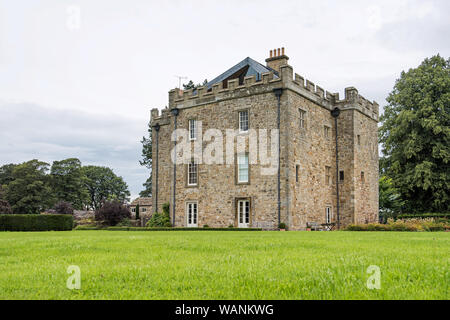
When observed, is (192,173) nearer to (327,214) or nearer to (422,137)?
(327,214)

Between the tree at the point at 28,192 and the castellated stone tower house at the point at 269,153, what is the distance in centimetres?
2874

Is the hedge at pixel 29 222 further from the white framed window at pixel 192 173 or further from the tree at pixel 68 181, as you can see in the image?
the tree at pixel 68 181

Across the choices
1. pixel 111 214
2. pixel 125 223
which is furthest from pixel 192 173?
pixel 111 214

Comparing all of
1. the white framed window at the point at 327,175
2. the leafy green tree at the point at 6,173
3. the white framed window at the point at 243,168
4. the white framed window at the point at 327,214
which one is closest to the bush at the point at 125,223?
the white framed window at the point at 243,168

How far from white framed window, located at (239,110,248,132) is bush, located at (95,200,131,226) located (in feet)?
49.1

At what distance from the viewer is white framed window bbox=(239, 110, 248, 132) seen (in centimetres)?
2691

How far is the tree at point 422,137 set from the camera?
33.3 meters

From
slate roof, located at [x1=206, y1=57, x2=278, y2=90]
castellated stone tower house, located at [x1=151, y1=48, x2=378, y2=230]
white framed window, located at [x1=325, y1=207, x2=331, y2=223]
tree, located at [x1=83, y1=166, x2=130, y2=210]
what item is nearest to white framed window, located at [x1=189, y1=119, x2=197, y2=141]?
castellated stone tower house, located at [x1=151, y1=48, x2=378, y2=230]

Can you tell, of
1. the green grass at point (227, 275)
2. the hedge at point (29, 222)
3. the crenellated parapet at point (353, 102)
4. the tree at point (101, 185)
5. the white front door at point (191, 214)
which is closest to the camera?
the green grass at point (227, 275)

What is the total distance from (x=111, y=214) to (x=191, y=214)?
1012 cm

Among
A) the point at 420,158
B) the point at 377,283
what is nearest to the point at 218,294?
the point at 377,283

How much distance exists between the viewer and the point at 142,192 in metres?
60.6

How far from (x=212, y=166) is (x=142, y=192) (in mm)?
34804
